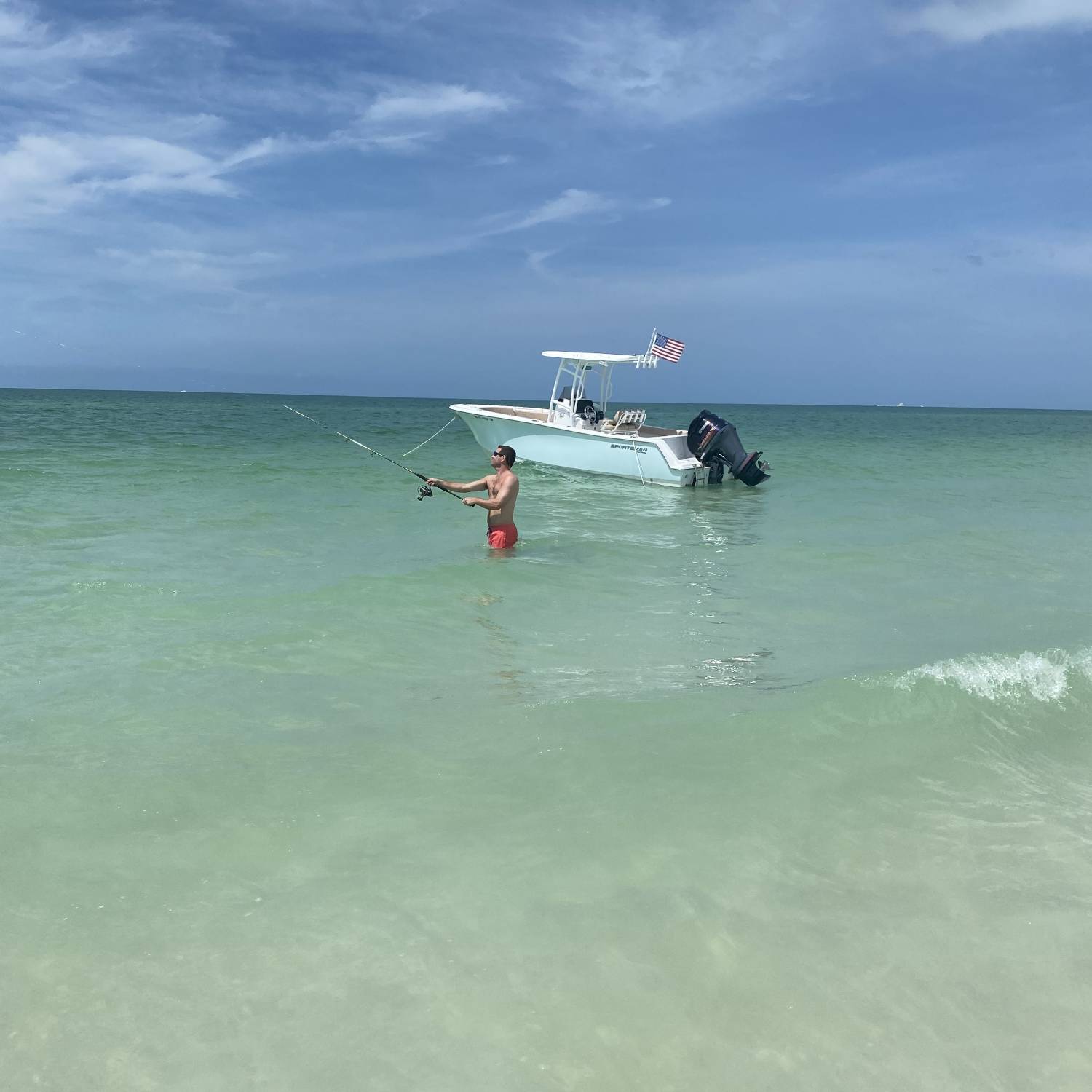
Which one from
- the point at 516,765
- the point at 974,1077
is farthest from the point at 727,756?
the point at 974,1077

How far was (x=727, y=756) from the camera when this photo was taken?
16.6ft

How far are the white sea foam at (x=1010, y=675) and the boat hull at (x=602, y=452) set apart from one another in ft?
49.2

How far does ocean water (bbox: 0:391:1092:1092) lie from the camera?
2.91 metres

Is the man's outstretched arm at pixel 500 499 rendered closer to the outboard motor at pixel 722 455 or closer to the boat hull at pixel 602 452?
the boat hull at pixel 602 452

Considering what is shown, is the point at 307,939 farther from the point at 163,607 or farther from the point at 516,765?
the point at 163,607

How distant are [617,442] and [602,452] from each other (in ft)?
1.68

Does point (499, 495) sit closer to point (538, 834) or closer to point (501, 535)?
point (501, 535)

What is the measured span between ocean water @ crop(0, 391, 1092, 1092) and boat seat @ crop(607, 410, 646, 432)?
13210mm

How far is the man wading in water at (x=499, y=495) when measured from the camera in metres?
10.8

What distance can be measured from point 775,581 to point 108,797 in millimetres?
7775

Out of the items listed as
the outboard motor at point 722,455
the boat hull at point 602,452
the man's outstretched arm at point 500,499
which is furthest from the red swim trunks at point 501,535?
the outboard motor at point 722,455

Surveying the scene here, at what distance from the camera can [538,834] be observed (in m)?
4.17

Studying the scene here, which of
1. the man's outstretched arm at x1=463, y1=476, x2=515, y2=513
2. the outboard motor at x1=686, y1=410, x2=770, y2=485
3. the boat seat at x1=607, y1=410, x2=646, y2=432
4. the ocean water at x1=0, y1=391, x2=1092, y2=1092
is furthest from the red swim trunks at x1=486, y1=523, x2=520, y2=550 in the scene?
the boat seat at x1=607, y1=410, x2=646, y2=432

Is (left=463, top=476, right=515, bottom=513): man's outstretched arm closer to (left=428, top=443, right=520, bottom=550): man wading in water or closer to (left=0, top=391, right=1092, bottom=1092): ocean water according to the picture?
(left=428, top=443, right=520, bottom=550): man wading in water
